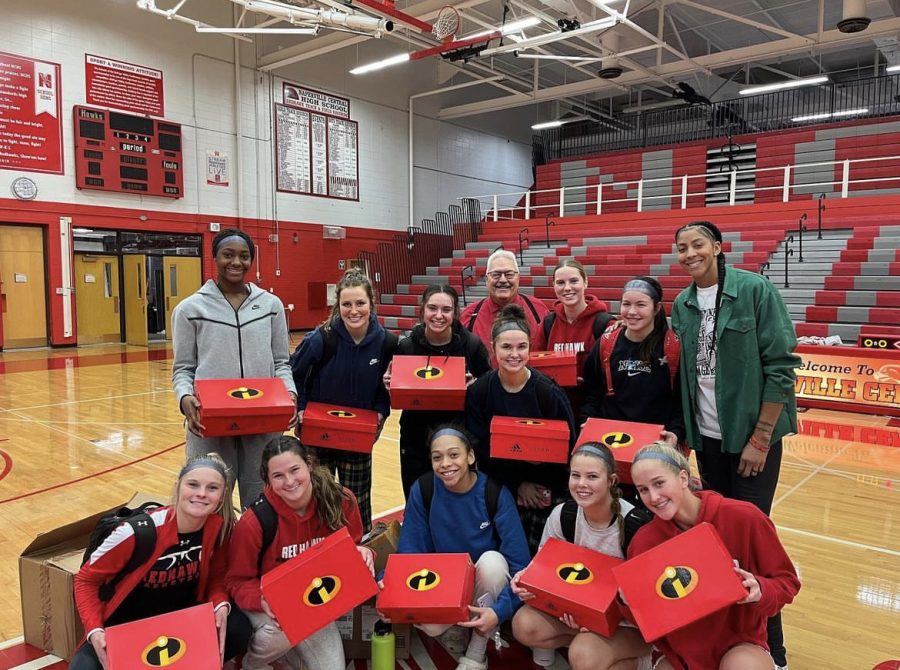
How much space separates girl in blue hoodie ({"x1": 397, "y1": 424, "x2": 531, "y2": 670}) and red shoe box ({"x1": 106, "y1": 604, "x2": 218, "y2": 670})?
2.59 feet

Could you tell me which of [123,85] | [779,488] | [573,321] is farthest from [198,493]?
[123,85]

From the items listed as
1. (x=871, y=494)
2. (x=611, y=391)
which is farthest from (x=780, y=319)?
(x=871, y=494)

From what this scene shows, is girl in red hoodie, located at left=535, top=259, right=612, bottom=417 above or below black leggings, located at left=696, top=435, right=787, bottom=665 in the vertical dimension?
above

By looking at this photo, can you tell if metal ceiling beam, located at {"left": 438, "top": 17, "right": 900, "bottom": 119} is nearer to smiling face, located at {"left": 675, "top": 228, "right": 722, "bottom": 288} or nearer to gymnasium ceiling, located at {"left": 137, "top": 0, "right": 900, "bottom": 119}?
gymnasium ceiling, located at {"left": 137, "top": 0, "right": 900, "bottom": 119}

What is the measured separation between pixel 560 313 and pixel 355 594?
5.50 ft

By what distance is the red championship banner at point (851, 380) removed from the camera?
20.9 feet

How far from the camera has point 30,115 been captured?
10430 mm

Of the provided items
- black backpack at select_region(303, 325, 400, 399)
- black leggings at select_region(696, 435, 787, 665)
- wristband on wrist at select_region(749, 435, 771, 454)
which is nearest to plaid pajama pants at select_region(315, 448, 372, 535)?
black backpack at select_region(303, 325, 400, 399)

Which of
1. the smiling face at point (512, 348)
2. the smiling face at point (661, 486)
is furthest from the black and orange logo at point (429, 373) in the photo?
the smiling face at point (661, 486)

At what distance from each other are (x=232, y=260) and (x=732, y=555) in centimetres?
210

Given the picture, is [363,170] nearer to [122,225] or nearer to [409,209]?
[409,209]

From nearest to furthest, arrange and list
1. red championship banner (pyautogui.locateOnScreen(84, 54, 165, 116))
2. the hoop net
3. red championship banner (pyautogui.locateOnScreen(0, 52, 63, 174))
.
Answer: the hoop net
red championship banner (pyautogui.locateOnScreen(0, 52, 63, 174))
red championship banner (pyautogui.locateOnScreen(84, 54, 165, 116))

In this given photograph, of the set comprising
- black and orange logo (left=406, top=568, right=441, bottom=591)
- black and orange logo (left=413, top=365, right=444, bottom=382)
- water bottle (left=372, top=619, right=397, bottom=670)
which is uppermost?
black and orange logo (left=413, top=365, right=444, bottom=382)

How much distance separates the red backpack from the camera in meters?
2.45
